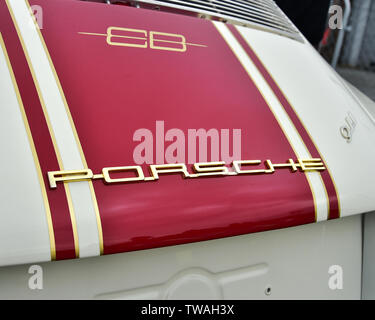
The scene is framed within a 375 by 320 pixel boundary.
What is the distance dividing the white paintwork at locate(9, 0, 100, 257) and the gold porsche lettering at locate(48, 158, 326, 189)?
0.06 feet

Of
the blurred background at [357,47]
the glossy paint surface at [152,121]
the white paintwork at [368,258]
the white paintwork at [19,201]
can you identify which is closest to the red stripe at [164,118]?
the glossy paint surface at [152,121]

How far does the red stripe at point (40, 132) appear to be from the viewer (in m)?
0.82

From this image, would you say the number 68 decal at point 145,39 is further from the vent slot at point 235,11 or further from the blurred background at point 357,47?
the blurred background at point 357,47

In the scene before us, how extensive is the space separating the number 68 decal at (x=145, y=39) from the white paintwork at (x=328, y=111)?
0.24 m

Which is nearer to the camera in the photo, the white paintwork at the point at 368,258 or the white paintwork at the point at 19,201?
the white paintwork at the point at 19,201

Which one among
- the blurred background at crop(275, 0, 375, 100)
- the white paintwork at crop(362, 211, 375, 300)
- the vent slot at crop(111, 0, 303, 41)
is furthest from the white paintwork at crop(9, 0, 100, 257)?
the blurred background at crop(275, 0, 375, 100)

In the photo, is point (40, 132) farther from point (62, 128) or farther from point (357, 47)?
point (357, 47)

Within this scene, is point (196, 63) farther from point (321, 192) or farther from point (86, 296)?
point (86, 296)

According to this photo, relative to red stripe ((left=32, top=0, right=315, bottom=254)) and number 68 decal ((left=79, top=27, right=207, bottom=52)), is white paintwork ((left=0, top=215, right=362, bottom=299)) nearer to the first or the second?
red stripe ((left=32, top=0, right=315, bottom=254))

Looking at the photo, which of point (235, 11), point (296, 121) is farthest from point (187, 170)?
point (235, 11)

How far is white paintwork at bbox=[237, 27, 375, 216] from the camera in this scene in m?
1.11

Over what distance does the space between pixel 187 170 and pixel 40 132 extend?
30 cm
